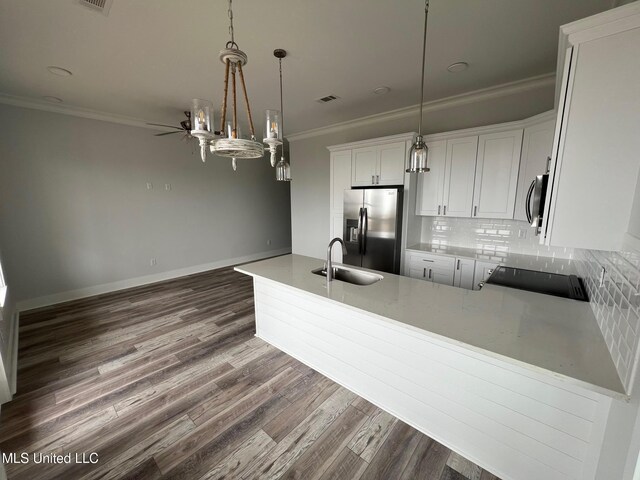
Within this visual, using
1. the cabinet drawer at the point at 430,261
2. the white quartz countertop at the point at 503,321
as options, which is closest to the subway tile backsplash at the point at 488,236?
the cabinet drawer at the point at 430,261

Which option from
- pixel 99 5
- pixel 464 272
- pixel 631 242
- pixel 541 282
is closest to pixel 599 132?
pixel 631 242

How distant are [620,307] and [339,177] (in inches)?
140

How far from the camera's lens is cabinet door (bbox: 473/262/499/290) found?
2949 mm

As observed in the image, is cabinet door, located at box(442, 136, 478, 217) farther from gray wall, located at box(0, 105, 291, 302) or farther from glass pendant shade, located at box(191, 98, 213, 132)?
gray wall, located at box(0, 105, 291, 302)

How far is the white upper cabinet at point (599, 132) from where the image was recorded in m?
1.09

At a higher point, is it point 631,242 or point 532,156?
point 532,156

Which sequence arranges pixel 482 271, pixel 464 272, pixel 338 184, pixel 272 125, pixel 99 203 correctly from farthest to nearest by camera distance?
pixel 338 184 < pixel 99 203 < pixel 464 272 < pixel 482 271 < pixel 272 125

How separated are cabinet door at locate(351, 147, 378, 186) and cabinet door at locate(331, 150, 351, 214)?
96 mm

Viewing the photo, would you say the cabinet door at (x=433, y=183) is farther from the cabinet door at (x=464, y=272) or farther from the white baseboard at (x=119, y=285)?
the white baseboard at (x=119, y=285)

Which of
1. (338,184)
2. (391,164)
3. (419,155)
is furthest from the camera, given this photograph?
(338,184)

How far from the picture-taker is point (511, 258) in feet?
10.1

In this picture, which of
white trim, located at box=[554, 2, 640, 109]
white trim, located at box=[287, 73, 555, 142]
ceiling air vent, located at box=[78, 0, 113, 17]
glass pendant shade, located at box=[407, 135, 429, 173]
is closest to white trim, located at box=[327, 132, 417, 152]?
white trim, located at box=[287, 73, 555, 142]

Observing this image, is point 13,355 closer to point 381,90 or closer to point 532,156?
point 381,90

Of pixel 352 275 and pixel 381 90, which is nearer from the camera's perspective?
pixel 352 275
